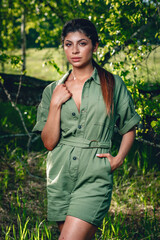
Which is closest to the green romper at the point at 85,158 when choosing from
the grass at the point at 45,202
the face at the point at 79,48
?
the face at the point at 79,48

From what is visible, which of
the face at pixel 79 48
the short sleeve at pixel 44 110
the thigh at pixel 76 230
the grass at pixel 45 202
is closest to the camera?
the thigh at pixel 76 230

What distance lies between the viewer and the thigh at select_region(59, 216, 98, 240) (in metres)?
1.83

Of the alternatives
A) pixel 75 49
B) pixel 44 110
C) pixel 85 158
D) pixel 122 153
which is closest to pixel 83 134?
pixel 85 158

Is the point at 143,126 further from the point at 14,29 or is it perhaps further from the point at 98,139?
the point at 14,29

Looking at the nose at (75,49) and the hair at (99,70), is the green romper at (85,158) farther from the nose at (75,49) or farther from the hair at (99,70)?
the nose at (75,49)

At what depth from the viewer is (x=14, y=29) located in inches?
505

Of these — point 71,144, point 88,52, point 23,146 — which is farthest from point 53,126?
point 23,146

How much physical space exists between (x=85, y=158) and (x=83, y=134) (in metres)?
0.18

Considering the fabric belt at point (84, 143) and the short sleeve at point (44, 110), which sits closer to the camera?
the fabric belt at point (84, 143)

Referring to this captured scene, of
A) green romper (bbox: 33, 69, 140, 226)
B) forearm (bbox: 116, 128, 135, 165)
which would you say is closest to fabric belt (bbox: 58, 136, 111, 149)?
green romper (bbox: 33, 69, 140, 226)

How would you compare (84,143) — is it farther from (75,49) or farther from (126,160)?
(126,160)

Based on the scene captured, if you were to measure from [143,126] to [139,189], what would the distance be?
966mm

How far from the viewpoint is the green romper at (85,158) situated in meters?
1.99

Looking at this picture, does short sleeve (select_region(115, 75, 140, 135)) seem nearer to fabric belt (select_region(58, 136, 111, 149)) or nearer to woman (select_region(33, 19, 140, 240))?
woman (select_region(33, 19, 140, 240))
